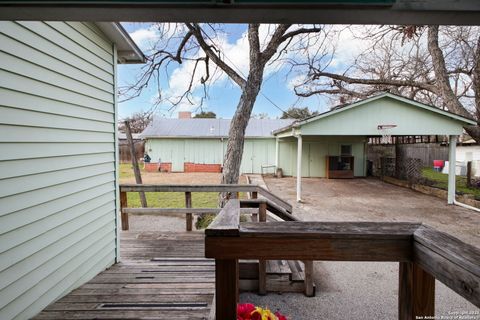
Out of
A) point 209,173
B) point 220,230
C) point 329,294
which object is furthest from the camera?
point 209,173

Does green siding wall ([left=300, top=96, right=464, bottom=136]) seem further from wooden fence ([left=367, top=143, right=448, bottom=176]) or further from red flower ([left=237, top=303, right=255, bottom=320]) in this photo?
red flower ([left=237, top=303, right=255, bottom=320])

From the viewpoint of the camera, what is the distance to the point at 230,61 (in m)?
7.82

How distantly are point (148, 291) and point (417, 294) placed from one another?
7.56 feet

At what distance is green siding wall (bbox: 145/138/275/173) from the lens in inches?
643

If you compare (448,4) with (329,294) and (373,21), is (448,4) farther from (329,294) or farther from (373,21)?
(329,294)

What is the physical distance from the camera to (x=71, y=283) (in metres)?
2.59

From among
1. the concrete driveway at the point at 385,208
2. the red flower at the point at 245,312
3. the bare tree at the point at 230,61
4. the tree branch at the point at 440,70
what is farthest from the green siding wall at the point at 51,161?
the tree branch at the point at 440,70

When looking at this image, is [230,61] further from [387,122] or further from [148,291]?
[148,291]

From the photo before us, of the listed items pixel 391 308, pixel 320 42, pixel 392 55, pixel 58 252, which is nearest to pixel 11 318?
pixel 58 252

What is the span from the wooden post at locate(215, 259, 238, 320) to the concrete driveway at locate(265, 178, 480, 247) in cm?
579

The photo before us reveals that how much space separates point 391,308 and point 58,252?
360 cm

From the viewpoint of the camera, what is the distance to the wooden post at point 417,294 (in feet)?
3.27

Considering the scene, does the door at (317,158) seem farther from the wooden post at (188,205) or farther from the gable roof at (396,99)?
the wooden post at (188,205)

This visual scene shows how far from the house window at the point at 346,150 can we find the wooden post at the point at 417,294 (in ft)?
48.8
